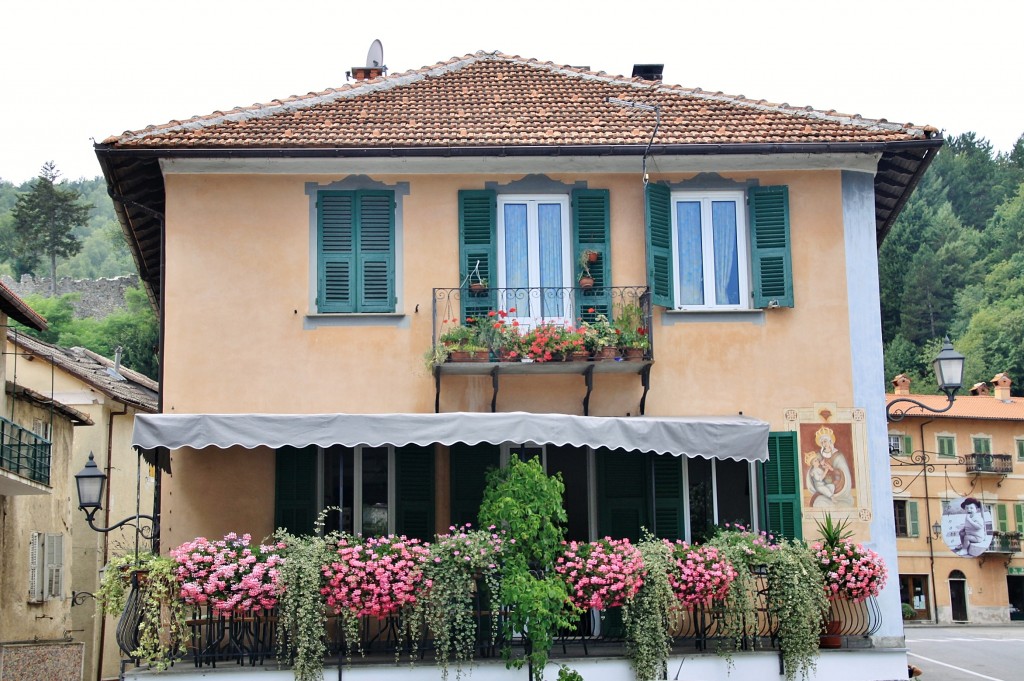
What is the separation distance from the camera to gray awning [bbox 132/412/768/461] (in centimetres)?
1317

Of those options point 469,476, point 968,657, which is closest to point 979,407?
point 968,657

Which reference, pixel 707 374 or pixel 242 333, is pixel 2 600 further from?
pixel 707 374

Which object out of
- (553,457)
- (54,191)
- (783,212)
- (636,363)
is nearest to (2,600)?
(553,457)

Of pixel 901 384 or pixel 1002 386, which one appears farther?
pixel 1002 386

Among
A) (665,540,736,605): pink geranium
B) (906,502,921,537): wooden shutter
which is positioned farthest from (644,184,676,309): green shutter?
(906,502,921,537): wooden shutter

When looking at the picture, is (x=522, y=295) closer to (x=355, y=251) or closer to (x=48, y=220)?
(x=355, y=251)

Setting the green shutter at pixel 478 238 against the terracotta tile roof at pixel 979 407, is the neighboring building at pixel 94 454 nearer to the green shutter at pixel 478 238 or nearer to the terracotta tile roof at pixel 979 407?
the green shutter at pixel 478 238

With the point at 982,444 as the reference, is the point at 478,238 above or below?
below

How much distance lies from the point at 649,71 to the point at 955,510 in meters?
45.1

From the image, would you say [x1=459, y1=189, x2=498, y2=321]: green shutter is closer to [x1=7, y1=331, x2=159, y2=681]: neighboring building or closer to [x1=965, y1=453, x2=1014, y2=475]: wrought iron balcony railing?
[x1=7, y1=331, x2=159, y2=681]: neighboring building

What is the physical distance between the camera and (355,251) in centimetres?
1555

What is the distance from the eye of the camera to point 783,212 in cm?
1580

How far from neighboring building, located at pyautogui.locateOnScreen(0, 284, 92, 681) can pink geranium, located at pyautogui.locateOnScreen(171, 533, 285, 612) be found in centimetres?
739

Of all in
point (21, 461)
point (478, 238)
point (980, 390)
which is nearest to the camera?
point (478, 238)
